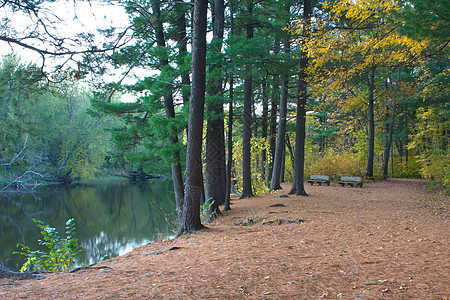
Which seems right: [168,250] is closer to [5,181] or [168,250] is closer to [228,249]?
[228,249]

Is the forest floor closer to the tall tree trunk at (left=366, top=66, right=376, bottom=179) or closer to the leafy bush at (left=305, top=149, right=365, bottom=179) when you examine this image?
the tall tree trunk at (left=366, top=66, right=376, bottom=179)

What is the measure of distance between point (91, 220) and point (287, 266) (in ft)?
53.3

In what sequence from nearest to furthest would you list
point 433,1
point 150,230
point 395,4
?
1. point 433,1
2. point 395,4
3. point 150,230

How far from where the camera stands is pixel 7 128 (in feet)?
73.8

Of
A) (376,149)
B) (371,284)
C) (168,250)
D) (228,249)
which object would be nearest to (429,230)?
(371,284)

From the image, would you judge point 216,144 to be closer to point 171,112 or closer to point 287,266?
point 171,112

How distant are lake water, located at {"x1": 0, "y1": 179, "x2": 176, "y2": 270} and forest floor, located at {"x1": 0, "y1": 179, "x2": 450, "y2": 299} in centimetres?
383

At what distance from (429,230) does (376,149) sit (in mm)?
17302

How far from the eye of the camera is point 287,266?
363 cm

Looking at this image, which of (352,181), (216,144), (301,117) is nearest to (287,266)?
(216,144)

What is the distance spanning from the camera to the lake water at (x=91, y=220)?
471 inches

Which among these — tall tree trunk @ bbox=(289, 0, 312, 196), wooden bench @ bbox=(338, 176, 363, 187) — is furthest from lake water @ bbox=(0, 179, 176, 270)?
wooden bench @ bbox=(338, 176, 363, 187)

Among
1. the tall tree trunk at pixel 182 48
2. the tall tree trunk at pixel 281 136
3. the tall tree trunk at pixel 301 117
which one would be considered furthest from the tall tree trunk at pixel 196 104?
the tall tree trunk at pixel 281 136

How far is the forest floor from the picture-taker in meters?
2.81
